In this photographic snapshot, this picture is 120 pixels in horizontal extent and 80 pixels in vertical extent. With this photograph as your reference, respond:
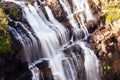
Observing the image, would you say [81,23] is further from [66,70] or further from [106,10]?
[66,70]

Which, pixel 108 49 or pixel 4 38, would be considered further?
pixel 108 49

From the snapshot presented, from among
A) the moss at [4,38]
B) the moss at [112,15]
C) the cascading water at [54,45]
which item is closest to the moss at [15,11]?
the cascading water at [54,45]

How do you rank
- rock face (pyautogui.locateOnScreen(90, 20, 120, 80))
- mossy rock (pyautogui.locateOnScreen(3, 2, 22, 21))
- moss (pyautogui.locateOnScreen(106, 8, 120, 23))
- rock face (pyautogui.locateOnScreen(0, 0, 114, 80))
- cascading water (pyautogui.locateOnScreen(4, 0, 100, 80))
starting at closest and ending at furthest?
rock face (pyautogui.locateOnScreen(0, 0, 114, 80)), cascading water (pyautogui.locateOnScreen(4, 0, 100, 80)), mossy rock (pyautogui.locateOnScreen(3, 2, 22, 21)), rock face (pyautogui.locateOnScreen(90, 20, 120, 80)), moss (pyautogui.locateOnScreen(106, 8, 120, 23))

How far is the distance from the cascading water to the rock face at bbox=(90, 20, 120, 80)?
1.81ft

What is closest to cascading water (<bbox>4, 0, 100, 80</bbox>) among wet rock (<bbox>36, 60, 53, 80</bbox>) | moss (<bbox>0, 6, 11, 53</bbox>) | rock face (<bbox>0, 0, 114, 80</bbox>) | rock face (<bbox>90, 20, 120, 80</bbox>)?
wet rock (<bbox>36, 60, 53, 80</bbox>)

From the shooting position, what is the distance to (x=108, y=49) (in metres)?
20.2

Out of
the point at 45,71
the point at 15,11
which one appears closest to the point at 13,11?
the point at 15,11

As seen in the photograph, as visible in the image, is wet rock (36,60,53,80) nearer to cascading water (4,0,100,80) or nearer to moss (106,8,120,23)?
cascading water (4,0,100,80)

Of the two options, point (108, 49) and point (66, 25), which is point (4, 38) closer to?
point (66, 25)

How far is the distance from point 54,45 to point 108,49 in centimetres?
300

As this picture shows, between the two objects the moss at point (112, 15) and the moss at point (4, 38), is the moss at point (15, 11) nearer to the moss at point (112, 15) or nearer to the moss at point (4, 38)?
the moss at point (4, 38)

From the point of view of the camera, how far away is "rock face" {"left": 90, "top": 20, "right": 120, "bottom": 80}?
65.7 feet

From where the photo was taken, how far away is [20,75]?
1681 centimetres

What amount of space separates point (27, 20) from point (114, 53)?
4855 millimetres
